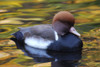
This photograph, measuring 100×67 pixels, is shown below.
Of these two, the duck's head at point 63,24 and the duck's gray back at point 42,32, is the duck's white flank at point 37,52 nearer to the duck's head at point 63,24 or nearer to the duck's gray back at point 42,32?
the duck's gray back at point 42,32

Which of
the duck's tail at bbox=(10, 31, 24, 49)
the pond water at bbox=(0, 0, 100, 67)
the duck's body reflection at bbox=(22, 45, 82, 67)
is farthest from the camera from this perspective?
the duck's tail at bbox=(10, 31, 24, 49)

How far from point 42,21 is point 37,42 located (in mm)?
1985

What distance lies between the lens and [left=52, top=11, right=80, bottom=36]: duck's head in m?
6.35

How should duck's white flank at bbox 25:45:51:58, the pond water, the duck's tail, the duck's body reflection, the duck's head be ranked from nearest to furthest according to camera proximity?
the duck's body reflection
the pond water
duck's white flank at bbox 25:45:51:58
the duck's head
the duck's tail

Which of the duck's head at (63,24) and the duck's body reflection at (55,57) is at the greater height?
the duck's head at (63,24)

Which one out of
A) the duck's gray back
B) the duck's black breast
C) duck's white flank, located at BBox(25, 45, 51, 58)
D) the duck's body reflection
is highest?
the duck's gray back

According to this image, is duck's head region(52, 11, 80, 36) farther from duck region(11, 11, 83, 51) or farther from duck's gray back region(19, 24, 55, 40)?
duck's gray back region(19, 24, 55, 40)

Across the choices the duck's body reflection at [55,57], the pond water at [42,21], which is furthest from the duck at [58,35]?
the pond water at [42,21]

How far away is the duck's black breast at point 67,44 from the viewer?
625 centimetres

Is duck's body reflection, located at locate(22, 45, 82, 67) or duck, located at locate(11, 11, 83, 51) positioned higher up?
duck, located at locate(11, 11, 83, 51)

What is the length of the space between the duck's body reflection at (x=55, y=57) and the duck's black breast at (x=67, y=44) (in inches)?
3.8

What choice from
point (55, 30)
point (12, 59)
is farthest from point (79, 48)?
point (12, 59)

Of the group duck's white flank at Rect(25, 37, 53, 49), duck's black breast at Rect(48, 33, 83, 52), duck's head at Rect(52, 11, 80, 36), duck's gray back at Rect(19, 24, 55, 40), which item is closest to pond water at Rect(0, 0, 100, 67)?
duck's black breast at Rect(48, 33, 83, 52)

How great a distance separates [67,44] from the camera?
6254mm
